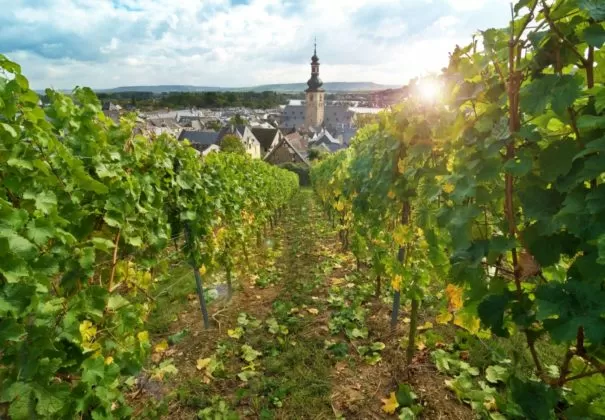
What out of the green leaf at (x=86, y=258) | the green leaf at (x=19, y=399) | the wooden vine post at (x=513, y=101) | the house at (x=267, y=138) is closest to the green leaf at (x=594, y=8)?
the wooden vine post at (x=513, y=101)

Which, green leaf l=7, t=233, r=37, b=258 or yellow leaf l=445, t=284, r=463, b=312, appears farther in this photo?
yellow leaf l=445, t=284, r=463, b=312

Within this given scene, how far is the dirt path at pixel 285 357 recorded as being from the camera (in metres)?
3.36

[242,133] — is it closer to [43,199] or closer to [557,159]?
[43,199]

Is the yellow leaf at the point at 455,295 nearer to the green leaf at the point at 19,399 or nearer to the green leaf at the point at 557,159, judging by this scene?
the green leaf at the point at 557,159

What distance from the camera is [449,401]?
3197 mm

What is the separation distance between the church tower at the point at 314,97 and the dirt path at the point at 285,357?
305ft

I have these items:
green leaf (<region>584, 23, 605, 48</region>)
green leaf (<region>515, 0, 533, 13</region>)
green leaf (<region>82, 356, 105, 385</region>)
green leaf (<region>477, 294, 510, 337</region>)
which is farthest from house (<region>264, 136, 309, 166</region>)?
green leaf (<region>584, 23, 605, 48</region>)

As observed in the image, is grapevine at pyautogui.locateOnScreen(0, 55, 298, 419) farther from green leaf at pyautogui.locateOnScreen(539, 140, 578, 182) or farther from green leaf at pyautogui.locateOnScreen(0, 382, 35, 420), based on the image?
green leaf at pyautogui.locateOnScreen(539, 140, 578, 182)

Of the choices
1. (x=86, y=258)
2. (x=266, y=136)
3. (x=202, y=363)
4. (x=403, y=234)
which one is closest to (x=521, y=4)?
(x=403, y=234)

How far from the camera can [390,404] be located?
3160 mm

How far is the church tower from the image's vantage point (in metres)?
95.4

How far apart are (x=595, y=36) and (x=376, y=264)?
3121mm

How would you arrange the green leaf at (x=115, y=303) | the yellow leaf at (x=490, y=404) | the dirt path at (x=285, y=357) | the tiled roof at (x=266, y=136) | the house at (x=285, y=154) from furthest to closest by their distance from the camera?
the tiled roof at (x=266, y=136) < the house at (x=285, y=154) < the dirt path at (x=285, y=357) < the yellow leaf at (x=490, y=404) < the green leaf at (x=115, y=303)

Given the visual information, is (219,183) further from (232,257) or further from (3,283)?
(3,283)
